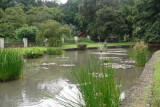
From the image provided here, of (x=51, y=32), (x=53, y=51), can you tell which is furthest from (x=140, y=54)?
(x=51, y=32)

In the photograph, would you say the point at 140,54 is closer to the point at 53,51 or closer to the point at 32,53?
the point at 32,53

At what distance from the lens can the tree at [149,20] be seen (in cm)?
1678

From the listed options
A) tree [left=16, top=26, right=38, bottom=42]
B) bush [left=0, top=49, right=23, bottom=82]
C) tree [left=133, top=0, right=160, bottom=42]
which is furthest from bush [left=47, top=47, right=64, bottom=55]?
bush [left=0, top=49, right=23, bottom=82]

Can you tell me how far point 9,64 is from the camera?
216 inches

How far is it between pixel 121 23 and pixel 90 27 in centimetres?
587

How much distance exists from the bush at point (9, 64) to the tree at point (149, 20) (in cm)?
1370

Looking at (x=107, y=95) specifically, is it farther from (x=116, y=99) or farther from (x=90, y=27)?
(x=90, y=27)

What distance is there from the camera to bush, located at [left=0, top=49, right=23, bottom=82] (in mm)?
5414

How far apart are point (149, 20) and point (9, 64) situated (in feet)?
55.3

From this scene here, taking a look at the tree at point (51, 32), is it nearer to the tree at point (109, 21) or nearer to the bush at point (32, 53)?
the bush at point (32, 53)

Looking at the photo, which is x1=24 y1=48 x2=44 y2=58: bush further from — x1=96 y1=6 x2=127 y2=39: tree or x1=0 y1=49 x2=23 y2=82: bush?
x1=96 y1=6 x2=127 y2=39: tree

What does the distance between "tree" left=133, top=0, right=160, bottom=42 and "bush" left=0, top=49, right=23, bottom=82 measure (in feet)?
45.0

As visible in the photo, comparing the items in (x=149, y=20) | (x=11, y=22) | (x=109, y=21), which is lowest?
(x=149, y=20)

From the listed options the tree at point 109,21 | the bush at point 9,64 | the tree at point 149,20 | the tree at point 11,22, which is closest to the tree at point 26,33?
the tree at point 11,22
